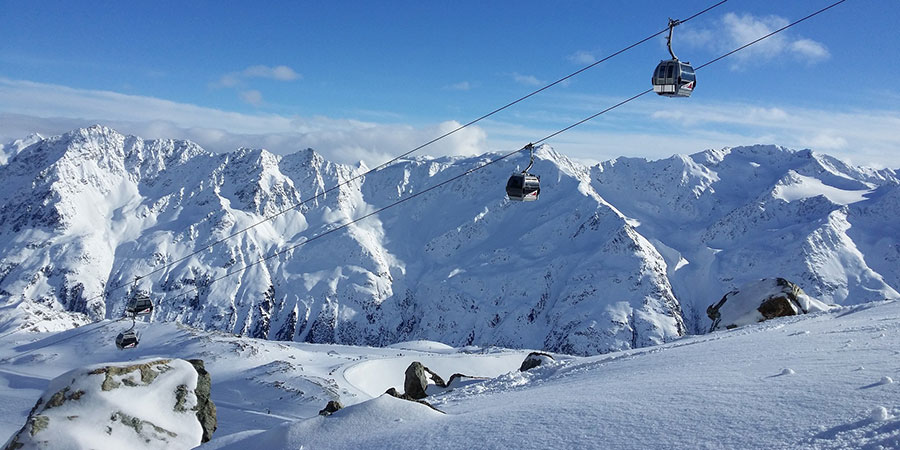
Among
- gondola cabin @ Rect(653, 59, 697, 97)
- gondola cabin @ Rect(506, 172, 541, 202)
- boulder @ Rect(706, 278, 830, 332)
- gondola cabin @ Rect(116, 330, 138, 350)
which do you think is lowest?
gondola cabin @ Rect(116, 330, 138, 350)

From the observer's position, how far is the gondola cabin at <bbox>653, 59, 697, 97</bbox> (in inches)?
575

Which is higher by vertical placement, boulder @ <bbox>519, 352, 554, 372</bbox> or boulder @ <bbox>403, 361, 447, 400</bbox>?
boulder @ <bbox>519, 352, 554, 372</bbox>

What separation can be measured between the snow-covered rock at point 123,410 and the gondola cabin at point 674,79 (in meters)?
14.0

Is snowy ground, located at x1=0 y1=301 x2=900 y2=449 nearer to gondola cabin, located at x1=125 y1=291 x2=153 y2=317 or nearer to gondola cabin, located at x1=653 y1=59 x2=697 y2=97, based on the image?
gondola cabin, located at x1=653 y1=59 x2=697 y2=97

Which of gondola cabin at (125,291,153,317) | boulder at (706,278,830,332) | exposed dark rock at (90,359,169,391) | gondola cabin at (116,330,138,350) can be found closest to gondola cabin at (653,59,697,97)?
exposed dark rock at (90,359,169,391)

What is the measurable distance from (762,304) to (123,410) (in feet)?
89.7

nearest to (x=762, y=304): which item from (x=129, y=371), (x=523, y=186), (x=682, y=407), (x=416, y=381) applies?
(x=416, y=381)

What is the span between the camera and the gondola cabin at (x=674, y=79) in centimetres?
1461

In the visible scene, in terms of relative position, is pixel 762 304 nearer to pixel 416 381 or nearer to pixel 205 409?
pixel 416 381

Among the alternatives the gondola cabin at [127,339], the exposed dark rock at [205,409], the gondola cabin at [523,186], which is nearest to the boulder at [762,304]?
the gondola cabin at [523,186]

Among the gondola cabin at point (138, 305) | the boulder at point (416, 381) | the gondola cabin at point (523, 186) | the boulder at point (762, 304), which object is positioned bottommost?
the boulder at point (416, 381)

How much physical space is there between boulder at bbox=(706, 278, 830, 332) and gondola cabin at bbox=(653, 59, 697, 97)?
698 inches

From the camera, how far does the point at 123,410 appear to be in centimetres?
1471

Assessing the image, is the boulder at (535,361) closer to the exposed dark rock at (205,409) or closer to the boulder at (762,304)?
A: the boulder at (762,304)
